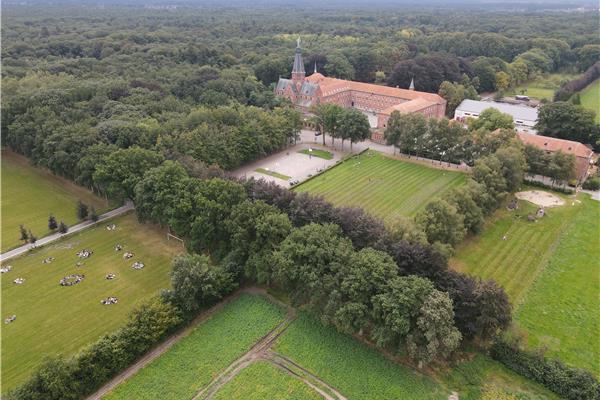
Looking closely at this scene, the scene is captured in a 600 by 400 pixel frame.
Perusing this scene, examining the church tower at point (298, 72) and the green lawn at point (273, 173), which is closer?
the green lawn at point (273, 173)

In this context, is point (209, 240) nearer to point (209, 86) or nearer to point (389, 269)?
point (389, 269)

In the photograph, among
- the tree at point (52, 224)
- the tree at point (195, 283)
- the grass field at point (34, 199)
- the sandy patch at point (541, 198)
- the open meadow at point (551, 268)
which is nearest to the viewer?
the open meadow at point (551, 268)

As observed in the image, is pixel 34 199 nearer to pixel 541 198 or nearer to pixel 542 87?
pixel 541 198

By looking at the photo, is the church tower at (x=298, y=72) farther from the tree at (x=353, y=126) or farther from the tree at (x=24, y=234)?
the tree at (x=24, y=234)

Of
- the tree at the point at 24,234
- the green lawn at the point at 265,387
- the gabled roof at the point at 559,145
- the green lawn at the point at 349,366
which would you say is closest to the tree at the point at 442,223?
the green lawn at the point at 349,366

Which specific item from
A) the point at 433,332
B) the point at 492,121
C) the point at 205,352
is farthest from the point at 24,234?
the point at 492,121

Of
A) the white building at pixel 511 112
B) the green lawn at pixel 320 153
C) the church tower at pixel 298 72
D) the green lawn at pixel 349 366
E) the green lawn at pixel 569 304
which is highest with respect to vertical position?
the church tower at pixel 298 72
